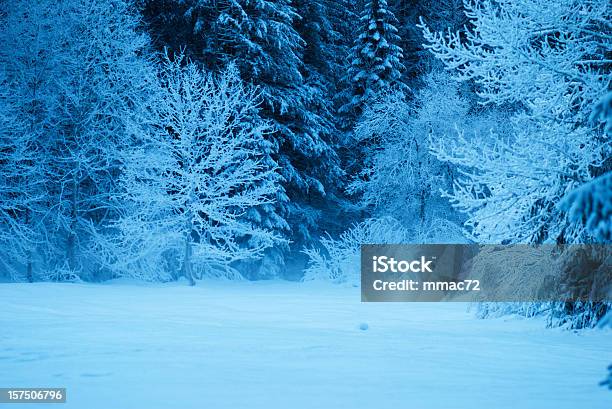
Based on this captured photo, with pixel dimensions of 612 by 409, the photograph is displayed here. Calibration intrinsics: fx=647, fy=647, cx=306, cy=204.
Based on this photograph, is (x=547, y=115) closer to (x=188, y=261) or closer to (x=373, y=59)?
(x=188, y=261)

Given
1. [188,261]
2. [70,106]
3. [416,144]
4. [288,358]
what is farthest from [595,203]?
[70,106]

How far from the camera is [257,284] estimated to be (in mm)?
21203

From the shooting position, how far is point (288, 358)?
6.73 metres

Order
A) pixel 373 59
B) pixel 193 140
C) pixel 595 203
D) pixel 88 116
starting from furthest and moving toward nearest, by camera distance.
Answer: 1. pixel 373 59
2. pixel 193 140
3. pixel 88 116
4. pixel 595 203

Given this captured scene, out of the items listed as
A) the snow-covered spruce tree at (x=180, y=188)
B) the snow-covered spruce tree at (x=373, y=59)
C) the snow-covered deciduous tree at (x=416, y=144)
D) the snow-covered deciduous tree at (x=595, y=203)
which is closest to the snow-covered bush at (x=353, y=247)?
the snow-covered deciduous tree at (x=416, y=144)

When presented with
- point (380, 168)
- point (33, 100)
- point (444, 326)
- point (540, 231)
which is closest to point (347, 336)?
point (444, 326)

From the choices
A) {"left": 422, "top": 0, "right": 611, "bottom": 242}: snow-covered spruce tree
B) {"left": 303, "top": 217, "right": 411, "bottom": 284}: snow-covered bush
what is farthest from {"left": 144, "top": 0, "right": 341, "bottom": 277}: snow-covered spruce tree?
{"left": 422, "top": 0, "right": 611, "bottom": 242}: snow-covered spruce tree

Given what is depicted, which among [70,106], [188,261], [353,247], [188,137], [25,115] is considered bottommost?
[188,261]

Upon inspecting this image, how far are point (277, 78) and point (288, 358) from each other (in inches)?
655

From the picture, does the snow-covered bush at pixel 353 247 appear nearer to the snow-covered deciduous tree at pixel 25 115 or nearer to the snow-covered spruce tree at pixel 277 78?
the snow-covered spruce tree at pixel 277 78

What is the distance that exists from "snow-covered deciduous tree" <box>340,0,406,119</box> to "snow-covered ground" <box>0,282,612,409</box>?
11.4 m

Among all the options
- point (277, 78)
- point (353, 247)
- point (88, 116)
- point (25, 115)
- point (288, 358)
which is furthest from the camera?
point (277, 78)

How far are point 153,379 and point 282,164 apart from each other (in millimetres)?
16795

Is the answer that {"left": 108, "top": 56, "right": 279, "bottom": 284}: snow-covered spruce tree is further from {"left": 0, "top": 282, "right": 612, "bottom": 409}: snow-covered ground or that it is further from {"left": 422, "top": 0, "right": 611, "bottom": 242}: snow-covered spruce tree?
{"left": 422, "top": 0, "right": 611, "bottom": 242}: snow-covered spruce tree
